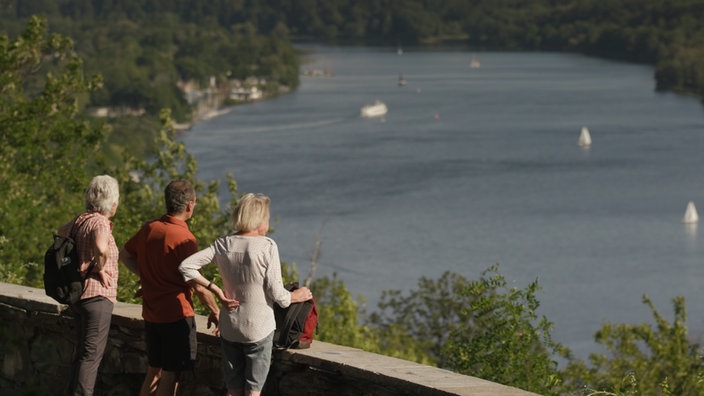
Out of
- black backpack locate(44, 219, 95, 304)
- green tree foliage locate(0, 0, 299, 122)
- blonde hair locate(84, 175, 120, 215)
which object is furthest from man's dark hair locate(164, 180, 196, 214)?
green tree foliage locate(0, 0, 299, 122)

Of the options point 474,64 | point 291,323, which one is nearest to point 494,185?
point 291,323

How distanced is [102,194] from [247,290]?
30.7 inches

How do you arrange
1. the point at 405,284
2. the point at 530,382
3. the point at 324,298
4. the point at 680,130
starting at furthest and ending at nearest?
1. the point at 680,130
2. the point at 405,284
3. the point at 324,298
4. the point at 530,382

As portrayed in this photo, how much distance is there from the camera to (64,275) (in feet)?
18.5

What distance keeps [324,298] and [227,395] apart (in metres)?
23.4

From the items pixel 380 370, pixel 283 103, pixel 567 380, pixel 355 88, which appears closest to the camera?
pixel 380 370

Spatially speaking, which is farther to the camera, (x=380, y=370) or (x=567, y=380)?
(x=567, y=380)

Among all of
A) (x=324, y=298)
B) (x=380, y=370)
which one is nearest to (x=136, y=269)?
(x=380, y=370)

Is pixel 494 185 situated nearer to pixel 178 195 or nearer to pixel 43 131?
pixel 43 131

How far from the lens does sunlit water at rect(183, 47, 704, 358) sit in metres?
44.5

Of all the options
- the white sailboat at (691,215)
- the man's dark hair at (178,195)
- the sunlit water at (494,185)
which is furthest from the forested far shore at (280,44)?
the man's dark hair at (178,195)

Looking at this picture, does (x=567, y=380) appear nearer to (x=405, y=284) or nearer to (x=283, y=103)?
(x=405, y=284)

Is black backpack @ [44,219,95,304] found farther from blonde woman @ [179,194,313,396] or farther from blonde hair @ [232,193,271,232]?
blonde hair @ [232,193,271,232]

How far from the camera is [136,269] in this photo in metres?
5.68
